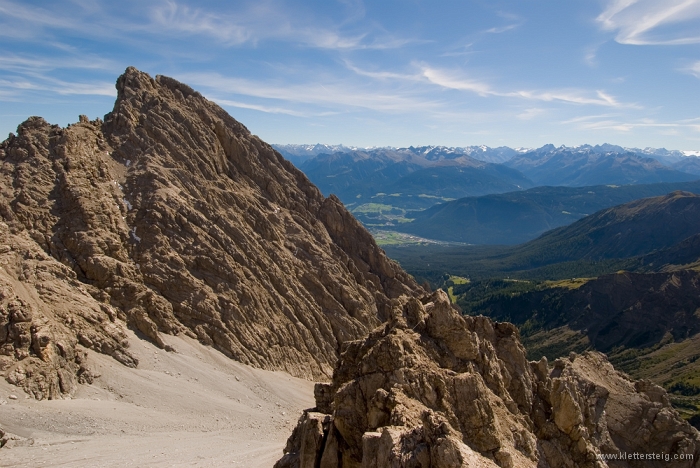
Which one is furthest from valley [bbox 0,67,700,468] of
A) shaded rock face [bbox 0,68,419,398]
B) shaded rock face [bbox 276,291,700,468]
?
shaded rock face [bbox 0,68,419,398]

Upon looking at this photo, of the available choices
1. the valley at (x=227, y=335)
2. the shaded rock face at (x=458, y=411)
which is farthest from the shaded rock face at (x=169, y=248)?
the shaded rock face at (x=458, y=411)

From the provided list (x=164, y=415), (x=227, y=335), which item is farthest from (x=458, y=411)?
(x=227, y=335)

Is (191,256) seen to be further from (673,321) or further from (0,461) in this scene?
(673,321)

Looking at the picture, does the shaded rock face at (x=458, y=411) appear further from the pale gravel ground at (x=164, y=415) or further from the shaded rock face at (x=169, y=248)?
the shaded rock face at (x=169, y=248)

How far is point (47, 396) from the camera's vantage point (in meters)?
41.9

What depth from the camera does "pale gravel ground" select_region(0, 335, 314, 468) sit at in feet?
124

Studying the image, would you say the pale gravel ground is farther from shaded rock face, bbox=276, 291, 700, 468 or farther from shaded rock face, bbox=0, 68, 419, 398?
shaded rock face, bbox=276, 291, 700, 468

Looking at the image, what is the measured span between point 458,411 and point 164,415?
105ft

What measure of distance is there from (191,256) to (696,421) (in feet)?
256

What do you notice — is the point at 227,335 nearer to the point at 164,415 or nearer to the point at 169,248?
the point at 169,248

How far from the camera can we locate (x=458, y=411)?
2491 centimetres

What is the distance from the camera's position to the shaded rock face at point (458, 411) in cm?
2105

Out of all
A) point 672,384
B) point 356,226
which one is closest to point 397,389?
point 356,226

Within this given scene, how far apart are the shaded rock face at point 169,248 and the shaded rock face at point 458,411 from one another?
93.9ft
